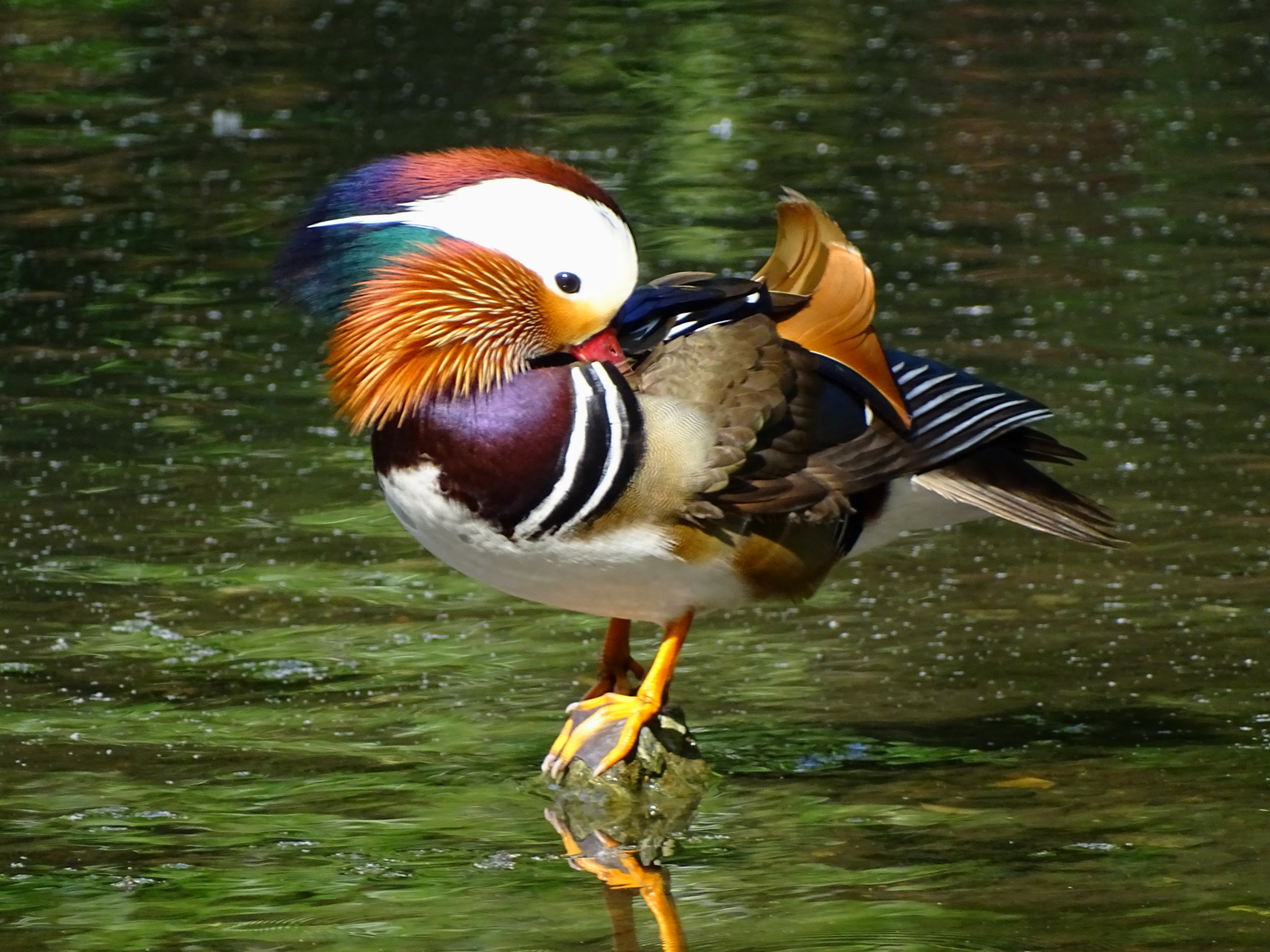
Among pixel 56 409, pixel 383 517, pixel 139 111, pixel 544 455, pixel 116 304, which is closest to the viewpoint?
pixel 544 455

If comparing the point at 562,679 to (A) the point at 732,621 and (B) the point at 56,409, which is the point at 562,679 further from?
(B) the point at 56,409

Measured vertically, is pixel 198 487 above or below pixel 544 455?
below

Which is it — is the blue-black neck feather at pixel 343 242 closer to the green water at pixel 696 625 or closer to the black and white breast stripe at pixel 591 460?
the black and white breast stripe at pixel 591 460

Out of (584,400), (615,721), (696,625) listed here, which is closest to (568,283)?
(584,400)

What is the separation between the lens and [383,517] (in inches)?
231

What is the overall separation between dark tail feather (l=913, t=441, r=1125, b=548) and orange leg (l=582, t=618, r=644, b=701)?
69 cm

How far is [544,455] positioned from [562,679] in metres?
1.23

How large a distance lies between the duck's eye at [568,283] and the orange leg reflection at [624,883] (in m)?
1.03

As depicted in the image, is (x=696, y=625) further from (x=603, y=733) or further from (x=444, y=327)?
(x=444, y=327)

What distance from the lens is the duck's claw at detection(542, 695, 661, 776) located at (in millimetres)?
3934

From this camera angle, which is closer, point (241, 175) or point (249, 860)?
point (249, 860)

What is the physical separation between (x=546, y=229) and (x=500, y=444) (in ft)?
1.28

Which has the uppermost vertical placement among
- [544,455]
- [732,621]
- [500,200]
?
[500,200]

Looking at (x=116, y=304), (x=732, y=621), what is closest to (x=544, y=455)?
(x=732, y=621)
